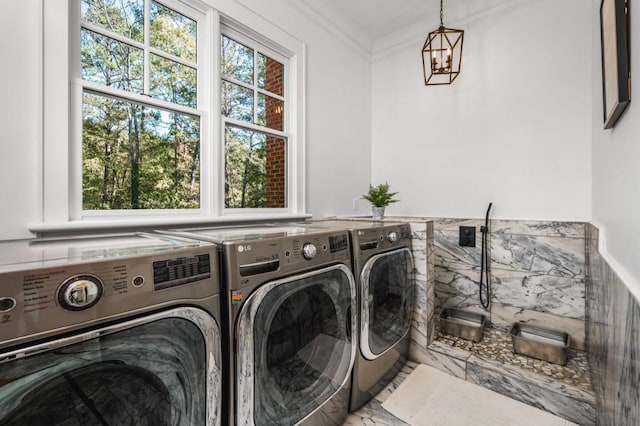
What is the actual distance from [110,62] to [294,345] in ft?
5.69

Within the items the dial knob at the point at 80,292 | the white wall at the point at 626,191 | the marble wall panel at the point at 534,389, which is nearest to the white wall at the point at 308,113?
the dial knob at the point at 80,292

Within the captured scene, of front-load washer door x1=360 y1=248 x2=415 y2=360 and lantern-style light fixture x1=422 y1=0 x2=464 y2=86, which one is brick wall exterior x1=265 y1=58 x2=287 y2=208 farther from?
lantern-style light fixture x1=422 y1=0 x2=464 y2=86

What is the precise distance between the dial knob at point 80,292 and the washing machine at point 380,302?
1.13 metres

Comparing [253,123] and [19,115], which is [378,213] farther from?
[19,115]

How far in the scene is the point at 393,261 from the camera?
1.85 metres

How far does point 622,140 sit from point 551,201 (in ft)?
4.40

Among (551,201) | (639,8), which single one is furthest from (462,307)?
(639,8)

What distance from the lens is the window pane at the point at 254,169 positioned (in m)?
2.04

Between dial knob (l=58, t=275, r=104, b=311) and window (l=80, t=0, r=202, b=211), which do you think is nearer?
dial knob (l=58, t=275, r=104, b=311)

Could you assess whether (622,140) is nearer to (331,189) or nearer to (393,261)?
(393,261)

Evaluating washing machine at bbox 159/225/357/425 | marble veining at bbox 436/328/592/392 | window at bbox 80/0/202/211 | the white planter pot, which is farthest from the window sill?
marble veining at bbox 436/328/592/392

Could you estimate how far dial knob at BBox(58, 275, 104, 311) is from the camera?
25.8 inches

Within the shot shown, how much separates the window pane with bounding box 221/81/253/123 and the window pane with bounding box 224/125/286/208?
0.10 meters

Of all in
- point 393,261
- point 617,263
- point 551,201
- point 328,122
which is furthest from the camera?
point 328,122
